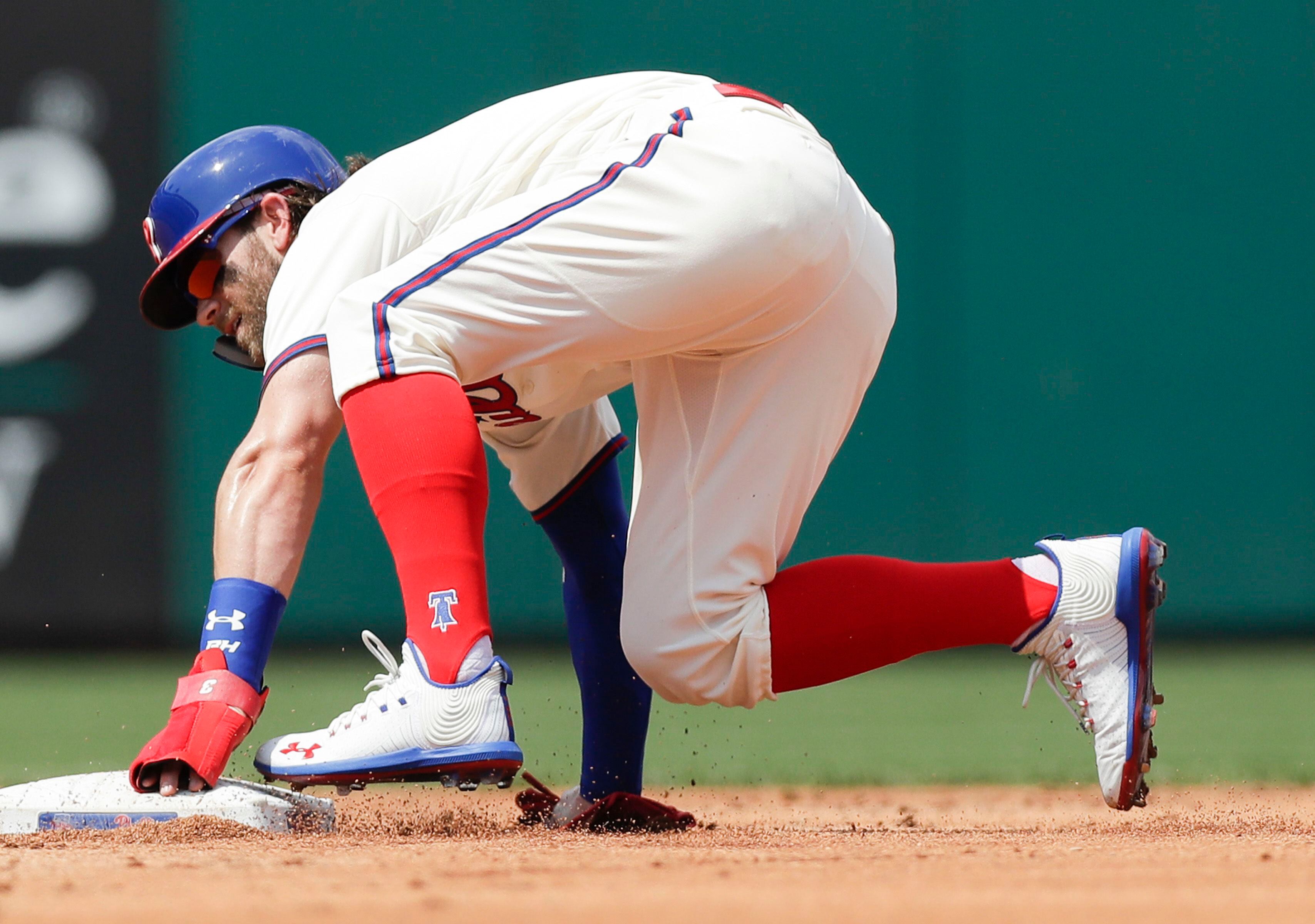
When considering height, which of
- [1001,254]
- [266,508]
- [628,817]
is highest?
[1001,254]

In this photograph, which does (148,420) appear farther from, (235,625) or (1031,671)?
(1031,671)

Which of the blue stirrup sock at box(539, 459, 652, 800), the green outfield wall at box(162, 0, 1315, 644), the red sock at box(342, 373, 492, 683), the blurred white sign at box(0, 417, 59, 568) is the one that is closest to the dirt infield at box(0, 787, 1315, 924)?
the blue stirrup sock at box(539, 459, 652, 800)

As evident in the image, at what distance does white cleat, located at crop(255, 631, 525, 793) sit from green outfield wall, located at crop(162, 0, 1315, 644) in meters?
3.34

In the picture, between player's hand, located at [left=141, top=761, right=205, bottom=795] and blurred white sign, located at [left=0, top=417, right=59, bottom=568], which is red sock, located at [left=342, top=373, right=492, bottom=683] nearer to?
player's hand, located at [left=141, top=761, right=205, bottom=795]

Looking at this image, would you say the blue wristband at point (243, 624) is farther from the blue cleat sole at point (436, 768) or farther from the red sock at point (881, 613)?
the red sock at point (881, 613)

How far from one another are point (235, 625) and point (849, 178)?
0.92 metres

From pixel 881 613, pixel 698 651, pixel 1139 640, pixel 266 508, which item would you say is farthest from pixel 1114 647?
pixel 266 508

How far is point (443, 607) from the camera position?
1656mm

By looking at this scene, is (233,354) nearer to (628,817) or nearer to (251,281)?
(251,281)

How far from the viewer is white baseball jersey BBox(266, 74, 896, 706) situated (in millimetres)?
1678

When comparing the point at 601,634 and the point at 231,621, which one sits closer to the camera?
the point at 231,621

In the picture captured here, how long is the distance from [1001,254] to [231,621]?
3811mm

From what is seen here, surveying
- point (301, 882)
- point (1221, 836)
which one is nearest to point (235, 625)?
point (301, 882)

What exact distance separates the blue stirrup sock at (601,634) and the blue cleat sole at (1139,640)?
2.38 ft
